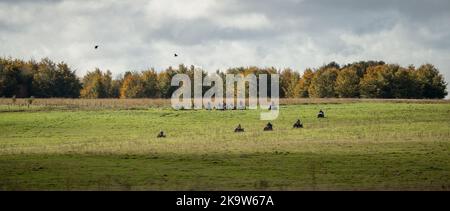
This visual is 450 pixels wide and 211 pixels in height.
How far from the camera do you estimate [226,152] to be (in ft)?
158

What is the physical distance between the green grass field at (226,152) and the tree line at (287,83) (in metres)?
53.3

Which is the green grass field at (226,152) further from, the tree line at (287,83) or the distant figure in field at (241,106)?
the tree line at (287,83)

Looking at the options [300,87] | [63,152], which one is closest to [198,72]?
[300,87]

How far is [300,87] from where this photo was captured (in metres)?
164

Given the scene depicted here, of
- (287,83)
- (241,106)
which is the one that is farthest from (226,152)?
(287,83)

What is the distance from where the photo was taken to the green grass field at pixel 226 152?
35.7 metres

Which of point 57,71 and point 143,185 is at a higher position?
point 57,71

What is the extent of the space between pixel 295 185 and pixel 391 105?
67.5 metres

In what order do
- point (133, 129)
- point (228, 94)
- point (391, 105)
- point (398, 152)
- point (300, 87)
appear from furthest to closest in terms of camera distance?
point (300, 87), point (228, 94), point (391, 105), point (133, 129), point (398, 152)

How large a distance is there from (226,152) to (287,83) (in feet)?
416

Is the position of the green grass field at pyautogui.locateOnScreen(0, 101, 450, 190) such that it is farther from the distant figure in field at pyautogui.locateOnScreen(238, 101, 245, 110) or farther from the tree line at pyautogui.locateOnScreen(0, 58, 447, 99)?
the tree line at pyautogui.locateOnScreen(0, 58, 447, 99)

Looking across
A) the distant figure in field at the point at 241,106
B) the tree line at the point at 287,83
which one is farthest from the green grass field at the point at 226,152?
the tree line at the point at 287,83
